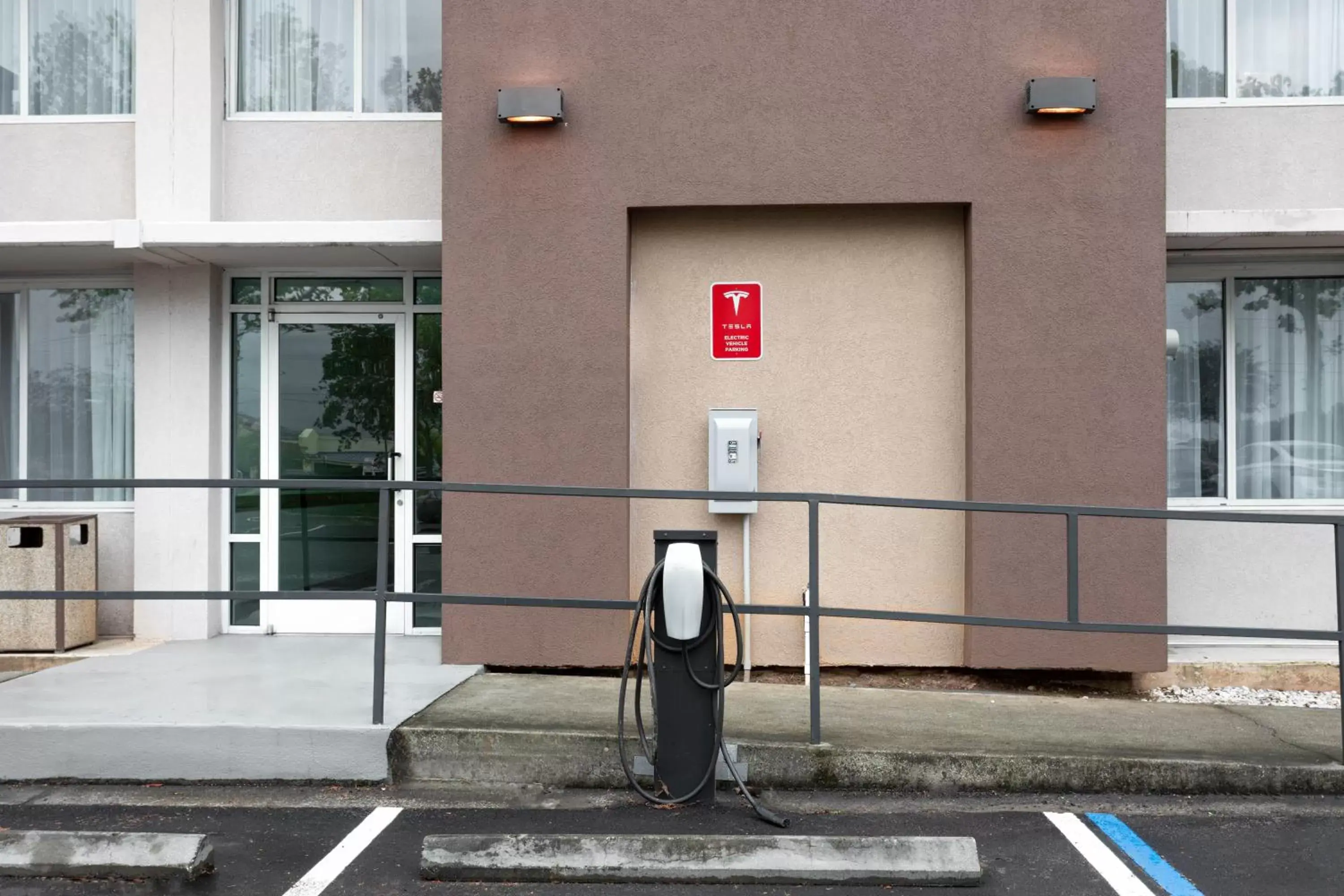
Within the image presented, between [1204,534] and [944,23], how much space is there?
3609mm

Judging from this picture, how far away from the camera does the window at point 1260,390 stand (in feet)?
25.3

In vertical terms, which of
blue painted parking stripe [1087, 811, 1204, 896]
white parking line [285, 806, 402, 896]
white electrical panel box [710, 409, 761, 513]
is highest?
white electrical panel box [710, 409, 761, 513]

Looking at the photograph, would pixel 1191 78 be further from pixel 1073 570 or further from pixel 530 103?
pixel 530 103

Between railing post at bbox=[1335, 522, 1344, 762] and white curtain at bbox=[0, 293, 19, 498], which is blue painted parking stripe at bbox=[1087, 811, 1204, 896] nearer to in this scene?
railing post at bbox=[1335, 522, 1344, 762]

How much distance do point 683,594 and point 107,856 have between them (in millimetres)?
2234

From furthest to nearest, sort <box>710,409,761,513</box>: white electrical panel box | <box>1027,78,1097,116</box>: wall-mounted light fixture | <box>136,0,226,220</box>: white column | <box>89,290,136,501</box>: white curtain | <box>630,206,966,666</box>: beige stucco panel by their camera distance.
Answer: <box>89,290,136,501</box>: white curtain, <box>136,0,226,220</box>: white column, <box>630,206,966,666</box>: beige stucco panel, <box>710,409,761,513</box>: white electrical panel box, <box>1027,78,1097,116</box>: wall-mounted light fixture

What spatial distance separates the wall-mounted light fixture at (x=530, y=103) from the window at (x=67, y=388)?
11.0ft

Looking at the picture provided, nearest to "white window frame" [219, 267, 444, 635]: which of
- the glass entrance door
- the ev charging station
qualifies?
the glass entrance door

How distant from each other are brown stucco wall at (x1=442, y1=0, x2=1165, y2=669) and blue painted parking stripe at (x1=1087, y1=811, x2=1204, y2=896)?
2.13 meters

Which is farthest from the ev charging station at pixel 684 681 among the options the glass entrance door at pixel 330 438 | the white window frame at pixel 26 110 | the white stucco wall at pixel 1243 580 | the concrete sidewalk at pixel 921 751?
the white window frame at pixel 26 110

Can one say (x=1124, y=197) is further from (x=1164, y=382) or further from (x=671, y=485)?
(x=671, y=485)

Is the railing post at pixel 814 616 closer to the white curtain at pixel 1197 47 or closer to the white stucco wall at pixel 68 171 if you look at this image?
the white curtain at pixel 1197 47

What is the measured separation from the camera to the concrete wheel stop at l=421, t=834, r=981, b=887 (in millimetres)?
4023

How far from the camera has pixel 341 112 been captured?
25.2 ft
